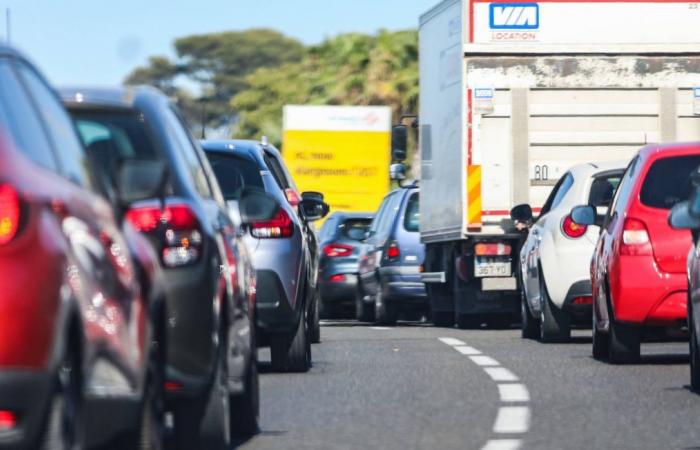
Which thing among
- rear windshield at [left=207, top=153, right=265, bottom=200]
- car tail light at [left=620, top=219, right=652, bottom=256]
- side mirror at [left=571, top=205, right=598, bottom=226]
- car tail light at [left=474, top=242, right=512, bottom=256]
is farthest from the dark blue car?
rear windshield at [left=207, top=153, right=265, bottom=200]

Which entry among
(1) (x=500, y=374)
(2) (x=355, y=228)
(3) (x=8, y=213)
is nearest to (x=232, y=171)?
(1) (x=500, y=374)

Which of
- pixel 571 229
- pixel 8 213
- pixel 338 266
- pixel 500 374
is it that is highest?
pixel 8 213

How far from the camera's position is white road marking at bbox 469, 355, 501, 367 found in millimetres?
15531

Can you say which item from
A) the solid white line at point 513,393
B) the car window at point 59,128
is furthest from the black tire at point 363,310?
the car window at point 59,128

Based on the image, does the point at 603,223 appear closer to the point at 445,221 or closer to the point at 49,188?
the point at 445,221

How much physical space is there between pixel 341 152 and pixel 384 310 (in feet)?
69.7

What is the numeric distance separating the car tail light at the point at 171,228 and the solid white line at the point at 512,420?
239 cm

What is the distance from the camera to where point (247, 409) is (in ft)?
33.2

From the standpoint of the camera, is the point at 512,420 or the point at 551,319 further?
the point at 551,319

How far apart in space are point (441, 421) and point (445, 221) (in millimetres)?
12657

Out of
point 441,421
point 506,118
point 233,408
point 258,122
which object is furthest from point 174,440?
point 258,122

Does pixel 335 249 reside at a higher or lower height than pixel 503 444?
lower

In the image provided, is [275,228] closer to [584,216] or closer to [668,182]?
[668,182]

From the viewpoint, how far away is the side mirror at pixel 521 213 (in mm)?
19609
